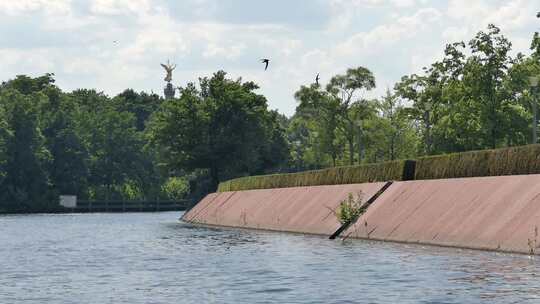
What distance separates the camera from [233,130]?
131 metres

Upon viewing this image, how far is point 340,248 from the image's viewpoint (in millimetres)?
40125

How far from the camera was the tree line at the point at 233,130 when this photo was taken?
81.6m

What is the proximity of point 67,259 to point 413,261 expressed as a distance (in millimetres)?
12557

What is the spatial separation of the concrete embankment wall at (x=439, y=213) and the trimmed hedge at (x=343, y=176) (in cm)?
80

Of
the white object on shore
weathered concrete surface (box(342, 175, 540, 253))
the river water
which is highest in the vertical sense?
the white object on shore

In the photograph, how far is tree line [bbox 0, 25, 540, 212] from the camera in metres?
81.6

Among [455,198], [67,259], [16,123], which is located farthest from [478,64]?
[16,123]

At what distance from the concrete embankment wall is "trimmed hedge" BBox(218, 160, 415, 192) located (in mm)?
804

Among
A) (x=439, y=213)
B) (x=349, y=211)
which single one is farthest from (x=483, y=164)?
(x=349, y=211)

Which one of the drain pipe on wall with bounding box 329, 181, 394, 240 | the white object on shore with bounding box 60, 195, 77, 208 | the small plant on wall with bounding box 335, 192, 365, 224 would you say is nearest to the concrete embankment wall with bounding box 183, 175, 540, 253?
the drain pipe on wall with bounding box 329, 181, 394, 240

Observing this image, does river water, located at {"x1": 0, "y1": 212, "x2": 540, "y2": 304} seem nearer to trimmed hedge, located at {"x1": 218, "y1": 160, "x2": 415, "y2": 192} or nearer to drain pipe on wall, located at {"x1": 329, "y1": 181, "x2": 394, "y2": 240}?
drain pipe on wall, located at {"x1": 329, "y1": 181, "x2": 394, "y2": 240}

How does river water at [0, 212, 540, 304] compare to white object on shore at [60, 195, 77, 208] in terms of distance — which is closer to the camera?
river water at [0, 212, 540, 304]

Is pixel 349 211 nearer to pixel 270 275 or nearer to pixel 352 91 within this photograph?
pixel 270 275

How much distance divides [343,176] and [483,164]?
1729 centimetres
